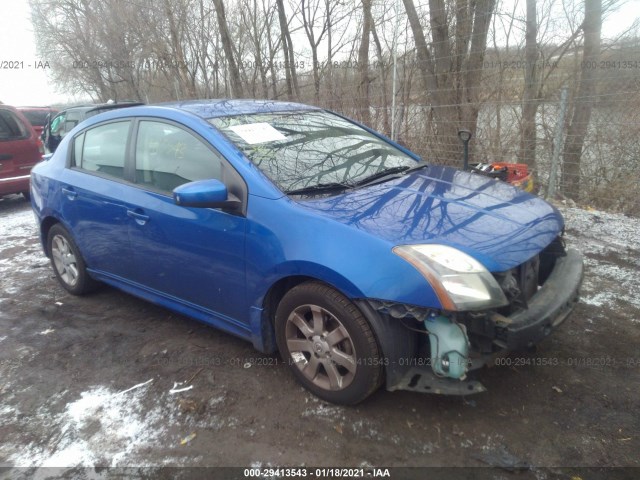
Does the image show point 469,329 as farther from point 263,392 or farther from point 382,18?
point 382,18

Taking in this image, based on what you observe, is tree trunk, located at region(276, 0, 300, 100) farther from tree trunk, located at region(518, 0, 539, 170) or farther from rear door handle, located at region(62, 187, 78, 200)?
rear door handle, located at region(62, 187, 78, 200)

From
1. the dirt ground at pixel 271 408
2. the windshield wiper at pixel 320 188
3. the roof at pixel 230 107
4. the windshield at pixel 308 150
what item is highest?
the roof at pixel 230 107

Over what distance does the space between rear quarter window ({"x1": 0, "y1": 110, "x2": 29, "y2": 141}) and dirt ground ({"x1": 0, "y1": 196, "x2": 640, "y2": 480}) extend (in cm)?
534

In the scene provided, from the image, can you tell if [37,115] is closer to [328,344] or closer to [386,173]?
[386,173]

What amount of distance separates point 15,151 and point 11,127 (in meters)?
0.43

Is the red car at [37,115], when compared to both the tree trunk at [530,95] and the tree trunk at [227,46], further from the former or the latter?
the tree trunk at [530,95]

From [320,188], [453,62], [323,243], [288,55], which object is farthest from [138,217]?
[288,55]

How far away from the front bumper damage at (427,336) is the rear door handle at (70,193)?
2735 mm

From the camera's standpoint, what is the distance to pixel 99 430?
251 cm

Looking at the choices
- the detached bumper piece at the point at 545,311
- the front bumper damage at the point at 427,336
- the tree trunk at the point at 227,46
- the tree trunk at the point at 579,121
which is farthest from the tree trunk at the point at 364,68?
the front bumper damage at the point at 427,336

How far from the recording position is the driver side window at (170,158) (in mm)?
2875

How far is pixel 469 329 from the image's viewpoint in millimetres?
2232

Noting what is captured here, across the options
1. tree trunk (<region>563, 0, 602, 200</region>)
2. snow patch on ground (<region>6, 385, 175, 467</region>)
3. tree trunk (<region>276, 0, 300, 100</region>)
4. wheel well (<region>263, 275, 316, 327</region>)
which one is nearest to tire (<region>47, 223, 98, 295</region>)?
snow patch on ground (<region>6, 385, 175, 467</region>)

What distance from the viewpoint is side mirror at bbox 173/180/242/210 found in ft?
8.32
